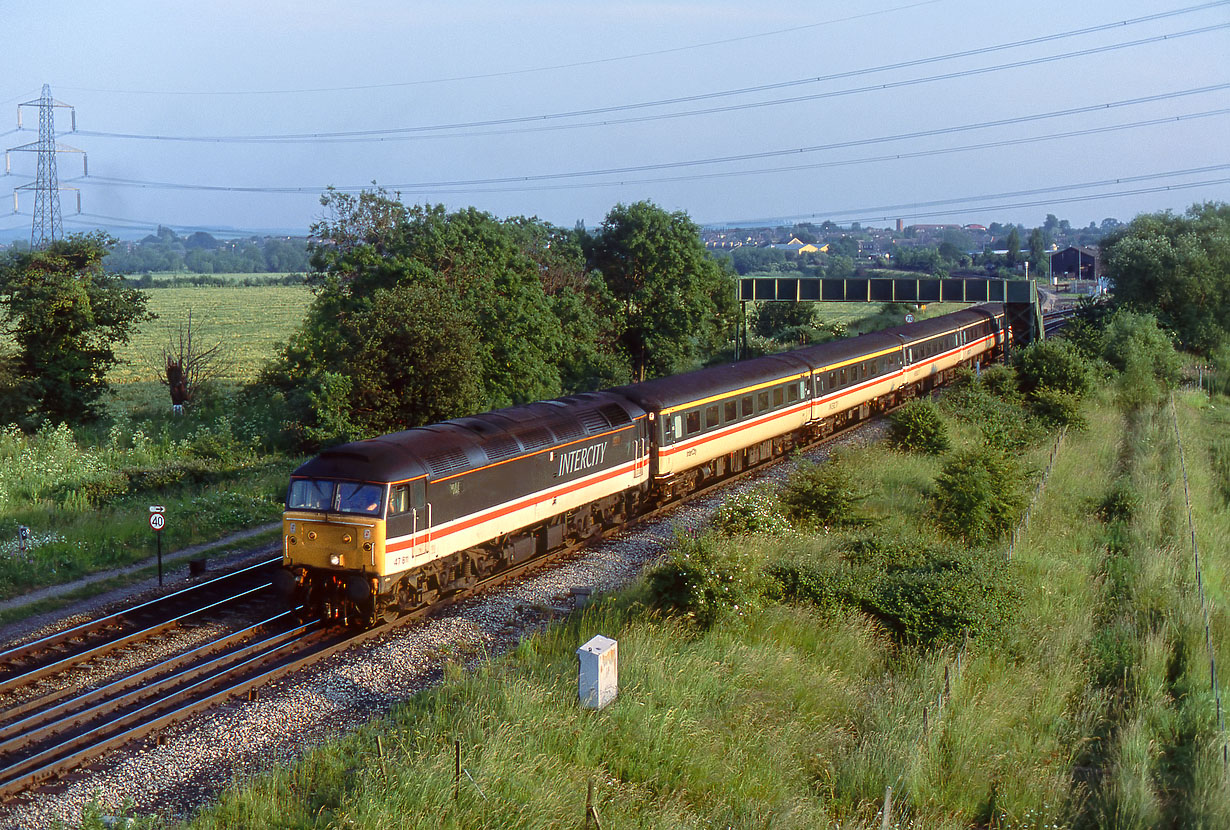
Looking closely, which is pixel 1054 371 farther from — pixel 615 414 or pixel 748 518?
pixel 615 414

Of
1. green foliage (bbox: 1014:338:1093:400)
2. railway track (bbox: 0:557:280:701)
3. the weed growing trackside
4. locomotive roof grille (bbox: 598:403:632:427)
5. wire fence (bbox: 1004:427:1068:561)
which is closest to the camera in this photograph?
the weed growing trackside

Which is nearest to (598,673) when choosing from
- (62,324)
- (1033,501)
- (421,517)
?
(421,517)

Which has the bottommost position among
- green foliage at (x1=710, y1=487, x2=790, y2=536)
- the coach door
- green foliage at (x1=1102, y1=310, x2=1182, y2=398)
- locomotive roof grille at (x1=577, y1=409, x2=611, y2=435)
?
green foliage at (x1=710, y1=487, x2=790, y2=536)

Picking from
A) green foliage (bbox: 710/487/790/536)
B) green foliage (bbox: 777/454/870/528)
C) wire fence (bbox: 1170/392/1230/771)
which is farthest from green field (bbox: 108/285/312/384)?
wire fence (bbox: 1170/392/1230/771)

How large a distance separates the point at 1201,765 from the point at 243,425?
1356 inches

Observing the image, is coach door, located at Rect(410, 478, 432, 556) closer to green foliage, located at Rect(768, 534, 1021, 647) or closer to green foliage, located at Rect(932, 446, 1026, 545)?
green foliage, located at Rect(768, 534, 1021, 647)

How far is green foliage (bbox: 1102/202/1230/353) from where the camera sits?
188 ft

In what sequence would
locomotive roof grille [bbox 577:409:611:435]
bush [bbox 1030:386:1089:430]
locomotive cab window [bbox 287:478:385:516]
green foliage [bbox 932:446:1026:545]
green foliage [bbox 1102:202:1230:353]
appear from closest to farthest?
locomotive cab window [bbox 287:478:385:516]
locomotive roof grille [bbox 577:409:611:435]
green foliage [bbox 932:446:1026:545]
bush [bbox 1030:386:1089:430]
green foliage [bbox 1102:202:1230:353]

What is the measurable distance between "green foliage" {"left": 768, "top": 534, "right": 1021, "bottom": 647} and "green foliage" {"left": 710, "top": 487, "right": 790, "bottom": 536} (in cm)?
271

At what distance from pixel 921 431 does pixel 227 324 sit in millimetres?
91139

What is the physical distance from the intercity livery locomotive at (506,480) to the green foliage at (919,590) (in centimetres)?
514

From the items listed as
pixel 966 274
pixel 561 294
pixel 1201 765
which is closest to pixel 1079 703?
pixel 1201 765

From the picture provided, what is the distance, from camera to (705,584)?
15.9m

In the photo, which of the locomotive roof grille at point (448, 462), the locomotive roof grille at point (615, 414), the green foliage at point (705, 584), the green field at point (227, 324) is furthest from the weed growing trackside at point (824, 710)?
the green field at point (227, 324)
